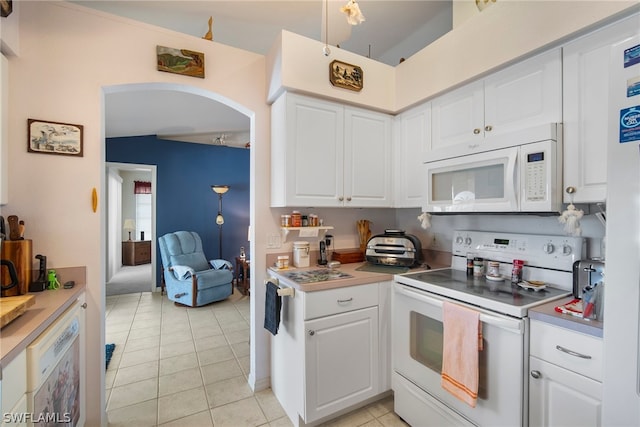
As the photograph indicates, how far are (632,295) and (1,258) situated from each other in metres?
2.61

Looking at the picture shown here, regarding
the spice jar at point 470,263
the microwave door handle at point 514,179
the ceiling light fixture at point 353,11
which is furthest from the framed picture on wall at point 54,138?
the spice jar at point 470,263

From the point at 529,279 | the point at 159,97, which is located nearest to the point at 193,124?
the point at 159,97

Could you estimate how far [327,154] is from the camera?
6.95 feet

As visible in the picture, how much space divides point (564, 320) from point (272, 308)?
1.55m

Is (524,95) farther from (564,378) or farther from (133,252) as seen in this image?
(133,252)

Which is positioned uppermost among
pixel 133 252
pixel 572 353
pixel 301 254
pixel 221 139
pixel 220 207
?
pixel 221 139

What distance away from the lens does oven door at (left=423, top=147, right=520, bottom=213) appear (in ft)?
5.11

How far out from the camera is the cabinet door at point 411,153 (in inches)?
85.2

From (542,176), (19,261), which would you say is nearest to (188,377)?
(19,261)

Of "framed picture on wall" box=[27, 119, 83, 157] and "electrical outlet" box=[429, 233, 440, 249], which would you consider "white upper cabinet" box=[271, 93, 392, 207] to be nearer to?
"electrical outlet" box=[429, 233, 440, 249]

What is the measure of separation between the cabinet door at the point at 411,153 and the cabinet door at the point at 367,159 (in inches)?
Answer: 3.3

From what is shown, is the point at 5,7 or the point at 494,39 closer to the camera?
the point at 5,7

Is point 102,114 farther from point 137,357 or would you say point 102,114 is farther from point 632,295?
point 632,295

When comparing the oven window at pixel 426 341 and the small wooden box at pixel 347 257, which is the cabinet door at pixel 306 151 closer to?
the small wooden box at pixel 347 257
